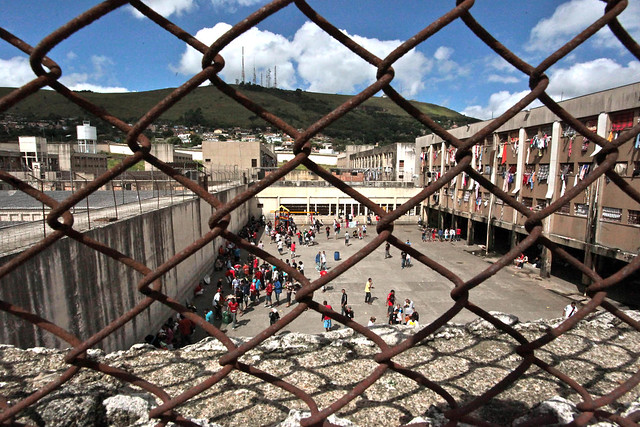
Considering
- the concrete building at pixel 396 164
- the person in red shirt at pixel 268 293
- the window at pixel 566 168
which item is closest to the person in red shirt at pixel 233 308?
the person in red shirt at pixel 268 293

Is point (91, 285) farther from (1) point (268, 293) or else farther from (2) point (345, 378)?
(1) point (268, 293)

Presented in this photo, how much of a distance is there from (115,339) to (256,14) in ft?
29.7

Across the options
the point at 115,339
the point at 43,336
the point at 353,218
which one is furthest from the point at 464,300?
the point at 353,218

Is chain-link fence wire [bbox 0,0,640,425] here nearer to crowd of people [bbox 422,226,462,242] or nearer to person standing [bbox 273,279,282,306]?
person standing [bbox 273,279,282,306]

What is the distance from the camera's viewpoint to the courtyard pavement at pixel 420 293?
1298cm

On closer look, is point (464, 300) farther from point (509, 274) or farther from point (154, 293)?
point (509, 274)

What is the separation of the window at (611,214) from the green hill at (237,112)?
109 m

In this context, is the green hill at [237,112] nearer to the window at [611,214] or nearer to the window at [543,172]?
the window at [543,172]

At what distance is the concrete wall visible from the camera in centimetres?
552

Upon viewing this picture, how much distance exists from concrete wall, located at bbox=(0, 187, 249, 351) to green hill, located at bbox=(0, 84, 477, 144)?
11489 cm

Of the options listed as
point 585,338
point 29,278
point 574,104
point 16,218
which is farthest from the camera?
point 574,104

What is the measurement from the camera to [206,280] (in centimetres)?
1541

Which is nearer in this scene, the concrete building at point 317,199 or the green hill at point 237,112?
the concrete building at point 317,199

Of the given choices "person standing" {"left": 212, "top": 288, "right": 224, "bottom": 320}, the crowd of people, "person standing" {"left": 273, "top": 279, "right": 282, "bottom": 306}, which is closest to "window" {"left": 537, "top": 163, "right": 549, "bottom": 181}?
the crowd of people
